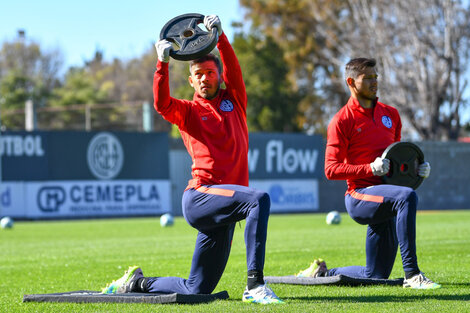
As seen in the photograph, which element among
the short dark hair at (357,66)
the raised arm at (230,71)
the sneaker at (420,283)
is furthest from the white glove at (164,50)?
the sneaker at (420,283)

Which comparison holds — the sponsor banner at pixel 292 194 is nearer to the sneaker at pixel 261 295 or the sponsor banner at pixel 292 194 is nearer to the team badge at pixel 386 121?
the team badge at pixel 386 121

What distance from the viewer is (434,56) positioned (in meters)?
38.2

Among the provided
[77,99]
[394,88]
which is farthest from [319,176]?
[77,99]

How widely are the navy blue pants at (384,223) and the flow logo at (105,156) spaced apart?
63.2 ft

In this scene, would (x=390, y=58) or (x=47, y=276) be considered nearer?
(x=47, y=276)

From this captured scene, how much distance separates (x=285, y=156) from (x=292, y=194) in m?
1.38

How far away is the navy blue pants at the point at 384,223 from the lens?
255 inches

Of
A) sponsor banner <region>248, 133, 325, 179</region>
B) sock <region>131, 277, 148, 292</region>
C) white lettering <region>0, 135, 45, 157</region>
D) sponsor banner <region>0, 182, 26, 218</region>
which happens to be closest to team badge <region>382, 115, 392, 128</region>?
sock <region>131, 277, 148, 292</region>

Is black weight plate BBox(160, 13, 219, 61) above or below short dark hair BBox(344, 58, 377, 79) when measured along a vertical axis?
above

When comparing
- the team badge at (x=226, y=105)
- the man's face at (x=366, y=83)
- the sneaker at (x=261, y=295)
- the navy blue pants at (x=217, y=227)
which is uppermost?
the man's face at (x=366, y=83)

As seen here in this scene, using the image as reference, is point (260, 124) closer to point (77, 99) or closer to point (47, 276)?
point (77, 99)

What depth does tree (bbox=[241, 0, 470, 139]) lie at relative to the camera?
38062mm

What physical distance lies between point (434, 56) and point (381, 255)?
107 feet

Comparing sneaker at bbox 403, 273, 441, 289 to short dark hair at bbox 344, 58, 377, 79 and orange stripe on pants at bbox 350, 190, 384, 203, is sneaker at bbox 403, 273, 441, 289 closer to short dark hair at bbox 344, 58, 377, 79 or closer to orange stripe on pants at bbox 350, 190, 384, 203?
orange stripe on pants at bbox 350, 190, 384, 203
